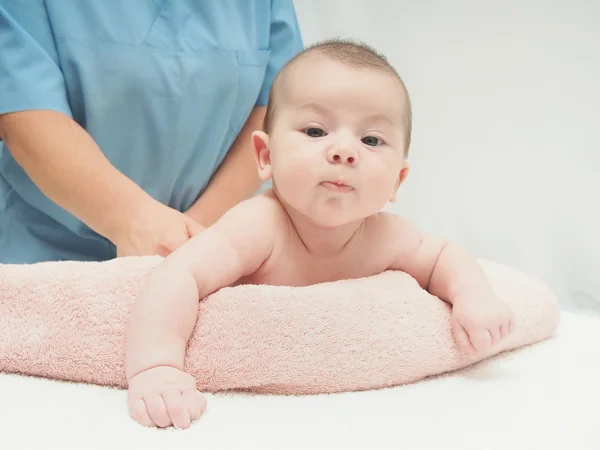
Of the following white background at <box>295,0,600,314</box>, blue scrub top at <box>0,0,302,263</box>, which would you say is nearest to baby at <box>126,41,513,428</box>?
blue scrub top at <box>0,0,302,263</box>

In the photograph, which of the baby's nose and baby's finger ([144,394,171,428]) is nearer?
baby's finger ([144,394,171,428])

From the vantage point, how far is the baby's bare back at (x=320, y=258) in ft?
2.74

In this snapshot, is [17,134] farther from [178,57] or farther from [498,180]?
[498,180]

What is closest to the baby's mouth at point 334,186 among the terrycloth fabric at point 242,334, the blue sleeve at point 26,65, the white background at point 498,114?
the terrycloth fabric at point 242,334

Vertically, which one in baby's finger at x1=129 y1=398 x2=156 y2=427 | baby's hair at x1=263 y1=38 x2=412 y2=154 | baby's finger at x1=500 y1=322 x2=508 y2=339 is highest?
baby's hair at x1=263 y1=38 x2=412 y2=154

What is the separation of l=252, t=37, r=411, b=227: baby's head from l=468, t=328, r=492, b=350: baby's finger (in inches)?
7.2

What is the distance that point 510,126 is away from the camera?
1.51 metres

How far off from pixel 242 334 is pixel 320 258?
212 millimetres

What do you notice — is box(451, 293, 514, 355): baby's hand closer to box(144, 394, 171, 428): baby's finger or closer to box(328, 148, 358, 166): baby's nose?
box(328, 148, 358, 166): baby's nose

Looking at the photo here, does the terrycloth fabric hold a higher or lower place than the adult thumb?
higher

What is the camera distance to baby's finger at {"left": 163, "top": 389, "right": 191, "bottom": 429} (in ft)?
1.94

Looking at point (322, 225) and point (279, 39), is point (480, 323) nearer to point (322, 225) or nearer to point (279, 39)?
point (322, 225)

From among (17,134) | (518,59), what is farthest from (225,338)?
(518,59)

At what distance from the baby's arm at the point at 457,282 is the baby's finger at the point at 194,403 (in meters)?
0.30
